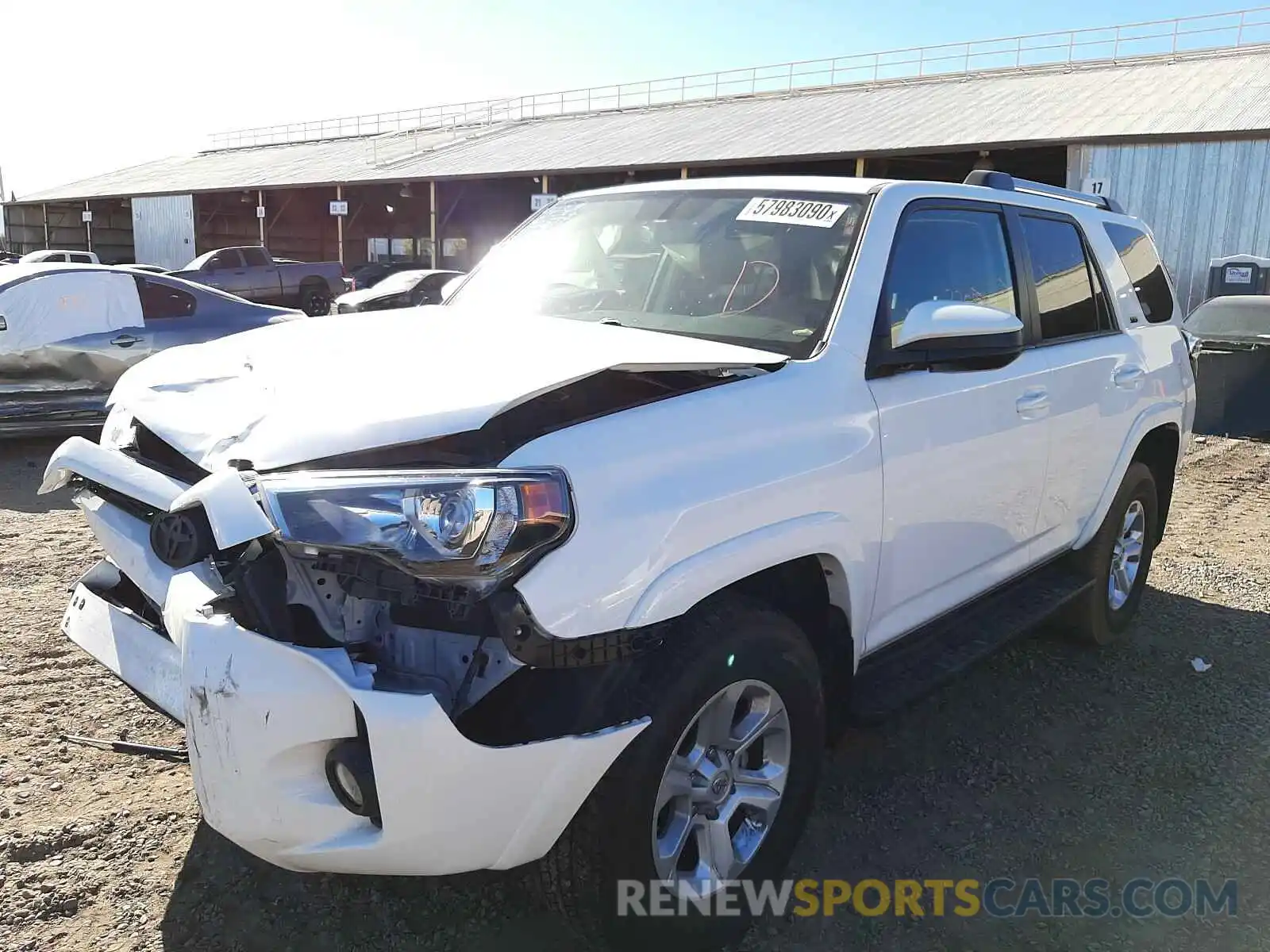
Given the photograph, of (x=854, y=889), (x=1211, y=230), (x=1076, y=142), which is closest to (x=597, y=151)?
(x=1076, y=142)

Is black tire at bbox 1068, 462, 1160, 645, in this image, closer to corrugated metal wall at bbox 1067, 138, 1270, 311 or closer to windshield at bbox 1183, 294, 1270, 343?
windshield at bbox 1183, 294, 1270, 343

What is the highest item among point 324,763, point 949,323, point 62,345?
point 949,323

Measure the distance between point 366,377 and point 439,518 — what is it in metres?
0.65

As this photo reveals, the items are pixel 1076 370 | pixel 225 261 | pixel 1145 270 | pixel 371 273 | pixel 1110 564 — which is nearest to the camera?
pixel 1076 370

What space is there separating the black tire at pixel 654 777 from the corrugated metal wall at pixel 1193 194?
18074mm

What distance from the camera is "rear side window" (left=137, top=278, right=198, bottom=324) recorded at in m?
8.69

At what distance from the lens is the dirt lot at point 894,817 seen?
2590mm

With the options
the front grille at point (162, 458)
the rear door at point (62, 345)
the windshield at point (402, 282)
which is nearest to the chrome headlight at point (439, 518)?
the front grille at point (162, 458)

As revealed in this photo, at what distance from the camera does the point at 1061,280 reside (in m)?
4.06

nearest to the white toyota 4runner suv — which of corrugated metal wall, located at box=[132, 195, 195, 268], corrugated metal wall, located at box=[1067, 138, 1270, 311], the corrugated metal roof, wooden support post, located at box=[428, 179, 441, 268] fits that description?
corrugated metal wall, located at box=[1067, 138, 1270, 311]

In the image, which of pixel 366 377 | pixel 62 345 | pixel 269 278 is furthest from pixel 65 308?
pixel 269 278

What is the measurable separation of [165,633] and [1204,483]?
8472mm

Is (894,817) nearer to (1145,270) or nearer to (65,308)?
(1145,270)

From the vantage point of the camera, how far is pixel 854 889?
9.38 ft
